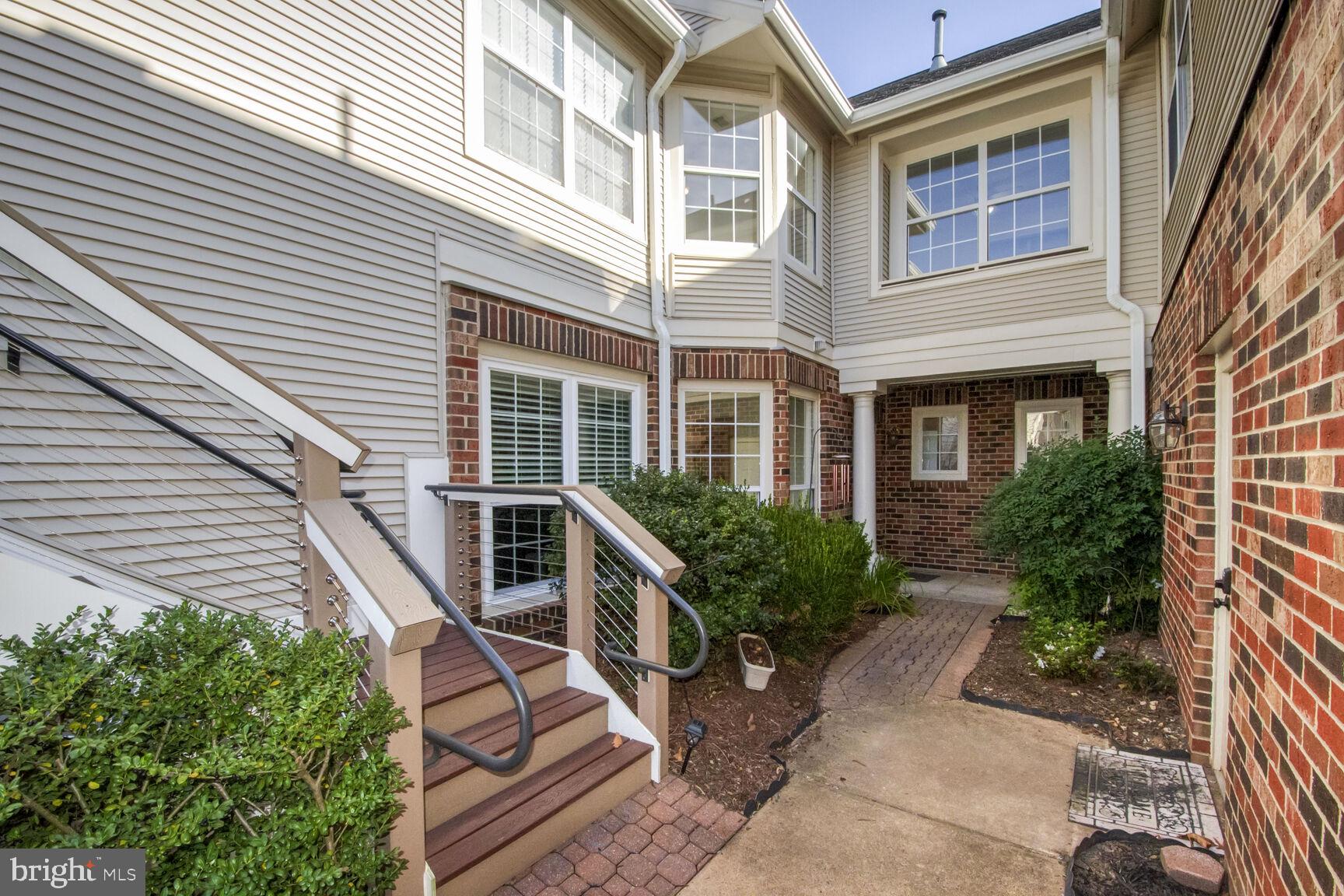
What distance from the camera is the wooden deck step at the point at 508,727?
2.55m

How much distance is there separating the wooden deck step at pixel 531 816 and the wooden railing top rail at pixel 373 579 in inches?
38.0

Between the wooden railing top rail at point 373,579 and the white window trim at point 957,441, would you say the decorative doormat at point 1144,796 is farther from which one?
the white window trim at point 957,441

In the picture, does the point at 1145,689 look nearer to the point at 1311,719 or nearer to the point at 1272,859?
the point at 1272,859

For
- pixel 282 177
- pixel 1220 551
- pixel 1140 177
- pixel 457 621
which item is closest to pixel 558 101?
pixel 282 177

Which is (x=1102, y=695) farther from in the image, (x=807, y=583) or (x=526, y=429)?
(x=526, y=429)

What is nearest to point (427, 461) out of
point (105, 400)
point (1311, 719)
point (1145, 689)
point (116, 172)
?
point (105, 400)

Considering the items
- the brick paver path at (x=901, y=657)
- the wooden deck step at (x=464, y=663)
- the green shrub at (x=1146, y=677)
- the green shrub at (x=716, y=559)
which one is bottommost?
the brick paver path at (x=901, y=657)

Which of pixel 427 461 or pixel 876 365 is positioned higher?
pixel 876 365

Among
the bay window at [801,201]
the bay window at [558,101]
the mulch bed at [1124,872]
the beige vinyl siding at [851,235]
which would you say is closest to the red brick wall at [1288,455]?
the mulch bed at [1124,872]

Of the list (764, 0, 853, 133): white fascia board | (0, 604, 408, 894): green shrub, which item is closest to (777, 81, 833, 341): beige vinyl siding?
(764, 0, 853, 133): white fascia board

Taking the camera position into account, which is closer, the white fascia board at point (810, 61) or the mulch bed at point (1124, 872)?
the mulch bed at point (1124, 872)

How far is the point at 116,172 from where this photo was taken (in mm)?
2734

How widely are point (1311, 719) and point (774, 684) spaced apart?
10.2 feet

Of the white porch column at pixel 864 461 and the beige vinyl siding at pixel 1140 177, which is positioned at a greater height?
the beige vinyl siding at pixel 1140 177
